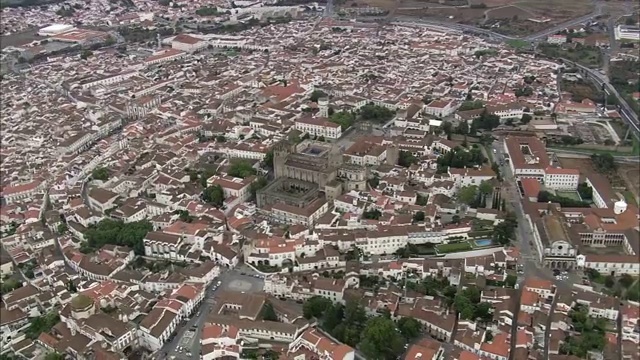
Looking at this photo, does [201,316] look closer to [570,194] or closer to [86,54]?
[570,194]

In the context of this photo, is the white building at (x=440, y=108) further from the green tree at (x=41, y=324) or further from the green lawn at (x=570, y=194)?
the green tree at (x=41, y=324)

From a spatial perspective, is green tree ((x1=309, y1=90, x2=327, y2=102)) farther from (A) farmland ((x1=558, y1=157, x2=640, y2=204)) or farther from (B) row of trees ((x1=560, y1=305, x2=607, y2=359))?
(B) row of trees ((x1=560, y1=305, x2=607, y2=359))

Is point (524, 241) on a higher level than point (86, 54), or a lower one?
lower

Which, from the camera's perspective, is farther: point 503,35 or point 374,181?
point 503,35

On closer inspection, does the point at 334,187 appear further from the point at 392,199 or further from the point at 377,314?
the point at 377,314

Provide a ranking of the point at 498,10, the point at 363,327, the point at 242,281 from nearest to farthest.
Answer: the point at 363,327 < the point at 242,281 < the point at 498,10

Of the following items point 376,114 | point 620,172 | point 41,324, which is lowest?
point 41,324

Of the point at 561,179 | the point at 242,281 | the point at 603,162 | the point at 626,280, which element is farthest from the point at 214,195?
the point at 626,280

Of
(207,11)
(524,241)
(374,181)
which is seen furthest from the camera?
(207,11)
